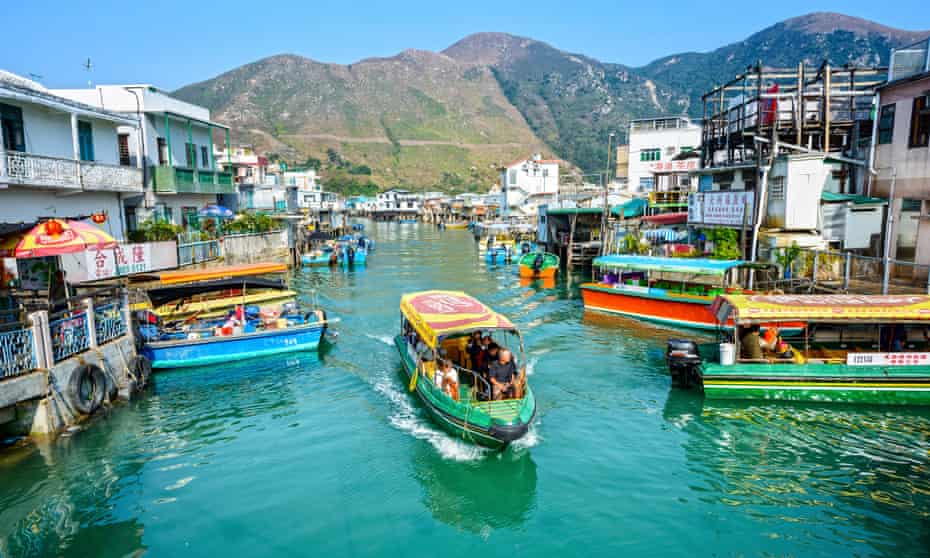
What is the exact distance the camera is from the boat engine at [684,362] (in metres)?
16.4

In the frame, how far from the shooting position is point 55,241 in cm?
1420

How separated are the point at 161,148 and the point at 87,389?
19396 mm

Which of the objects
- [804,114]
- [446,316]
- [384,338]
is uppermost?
[804,114]

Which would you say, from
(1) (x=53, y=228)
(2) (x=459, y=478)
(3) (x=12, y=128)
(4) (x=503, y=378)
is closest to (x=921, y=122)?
(4) (x=503, y=378)

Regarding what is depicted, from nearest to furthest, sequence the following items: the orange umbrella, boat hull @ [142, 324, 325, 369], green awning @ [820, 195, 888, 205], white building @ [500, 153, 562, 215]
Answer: the orange umbrella → boat hull @ [142, 324, 325, 369] → green awning @ [820, 195, 888, 205] → white building @ [500, 153, 562, 215]

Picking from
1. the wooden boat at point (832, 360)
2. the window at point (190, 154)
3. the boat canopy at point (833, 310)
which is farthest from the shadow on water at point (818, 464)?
the window at point (190, 154)

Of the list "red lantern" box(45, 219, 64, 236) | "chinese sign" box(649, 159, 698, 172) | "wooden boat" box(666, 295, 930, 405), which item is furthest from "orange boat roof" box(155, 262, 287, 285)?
"chinese sign" box(649, 159, 698, 172)

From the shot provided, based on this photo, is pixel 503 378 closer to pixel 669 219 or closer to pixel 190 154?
pixel 669 219

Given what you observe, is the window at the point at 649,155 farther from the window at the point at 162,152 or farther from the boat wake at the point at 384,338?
the window at the point at 162,152

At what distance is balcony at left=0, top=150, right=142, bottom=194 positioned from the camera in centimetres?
1727

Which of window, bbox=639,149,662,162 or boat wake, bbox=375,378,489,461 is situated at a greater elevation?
window, bbox=639,149,662,162

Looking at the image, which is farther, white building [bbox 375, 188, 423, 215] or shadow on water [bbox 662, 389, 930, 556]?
white building [bbox 375, 188, 423, 215]

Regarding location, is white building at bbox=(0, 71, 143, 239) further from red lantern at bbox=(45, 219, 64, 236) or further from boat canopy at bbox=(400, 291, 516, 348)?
boat canopy at bbox=(400, 291, 516, 348)

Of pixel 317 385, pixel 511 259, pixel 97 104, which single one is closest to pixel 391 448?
pixel 317 385
